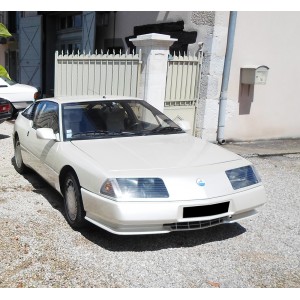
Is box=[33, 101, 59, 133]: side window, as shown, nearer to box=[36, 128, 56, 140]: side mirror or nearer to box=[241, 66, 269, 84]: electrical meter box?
box=[36, 128, 56, 140]: side mirror

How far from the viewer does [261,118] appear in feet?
31.6

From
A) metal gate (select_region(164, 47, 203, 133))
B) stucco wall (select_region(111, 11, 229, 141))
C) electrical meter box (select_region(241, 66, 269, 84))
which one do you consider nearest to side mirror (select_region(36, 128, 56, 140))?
metal gate (select_region(164, 47, 203, 133))

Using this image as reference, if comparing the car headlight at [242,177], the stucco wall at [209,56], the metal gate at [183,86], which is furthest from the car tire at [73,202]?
the stucco wall at [209,56]

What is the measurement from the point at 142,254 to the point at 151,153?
102cm

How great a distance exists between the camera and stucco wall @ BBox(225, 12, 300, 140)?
883 cm

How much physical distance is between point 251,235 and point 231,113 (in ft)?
18.4

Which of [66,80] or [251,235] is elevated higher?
[66,80]

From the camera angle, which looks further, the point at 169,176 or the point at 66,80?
the point at 66,80

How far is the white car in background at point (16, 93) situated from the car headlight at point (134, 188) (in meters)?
8.78

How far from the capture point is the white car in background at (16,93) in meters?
11.0

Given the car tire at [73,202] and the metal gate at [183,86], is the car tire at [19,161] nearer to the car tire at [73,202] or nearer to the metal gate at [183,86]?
the car tire at [73,202]

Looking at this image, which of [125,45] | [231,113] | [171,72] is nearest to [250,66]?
[231,113]

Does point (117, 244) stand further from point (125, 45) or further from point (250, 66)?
point (125, 45)

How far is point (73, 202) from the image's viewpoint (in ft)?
12.6
